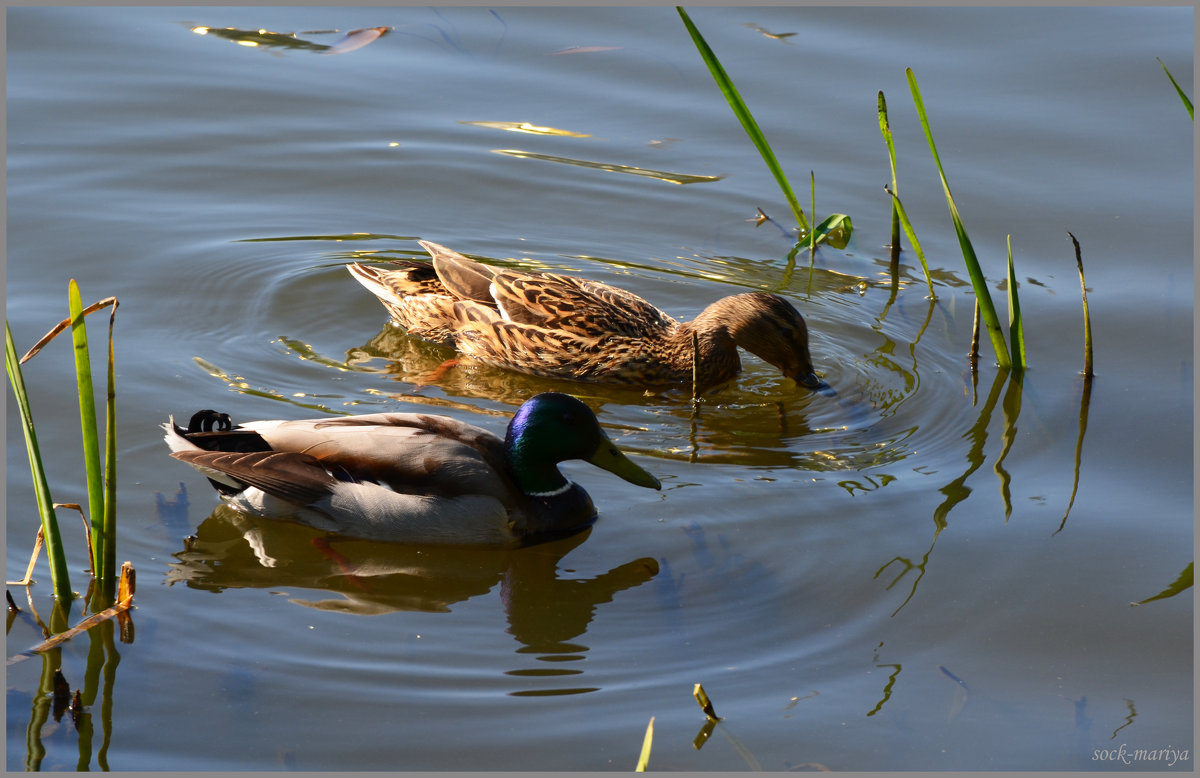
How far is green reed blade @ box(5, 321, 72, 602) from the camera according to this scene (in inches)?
191

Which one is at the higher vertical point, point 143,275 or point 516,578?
point 143,275

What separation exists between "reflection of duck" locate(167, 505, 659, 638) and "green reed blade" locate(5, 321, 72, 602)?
724 mm

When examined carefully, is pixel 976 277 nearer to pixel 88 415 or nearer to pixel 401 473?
pixel 401 473

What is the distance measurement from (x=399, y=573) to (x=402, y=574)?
0.7 inches

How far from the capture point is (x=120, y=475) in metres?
6.91

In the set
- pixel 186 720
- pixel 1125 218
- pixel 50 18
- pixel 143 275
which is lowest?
pixel 186 720

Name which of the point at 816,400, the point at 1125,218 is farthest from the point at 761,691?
the point at 1125,218

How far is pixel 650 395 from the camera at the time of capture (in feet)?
28.1

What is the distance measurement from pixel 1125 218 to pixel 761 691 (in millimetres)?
6055

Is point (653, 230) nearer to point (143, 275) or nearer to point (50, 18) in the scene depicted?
point (143, 275)

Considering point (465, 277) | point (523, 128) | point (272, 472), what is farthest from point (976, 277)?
point (523, 128)

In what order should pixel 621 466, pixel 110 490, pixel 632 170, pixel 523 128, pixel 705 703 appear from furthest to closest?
pixel 523 128
pixel 632 170
pixel 621 466
pixel 110 490
pixel 705 703

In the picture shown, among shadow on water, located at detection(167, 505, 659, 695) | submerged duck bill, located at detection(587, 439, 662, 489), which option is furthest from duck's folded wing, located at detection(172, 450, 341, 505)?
submerged duck bill, located at detection(587, 439, 662, 489)

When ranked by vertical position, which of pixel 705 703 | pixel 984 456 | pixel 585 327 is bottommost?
pixel 705 703
